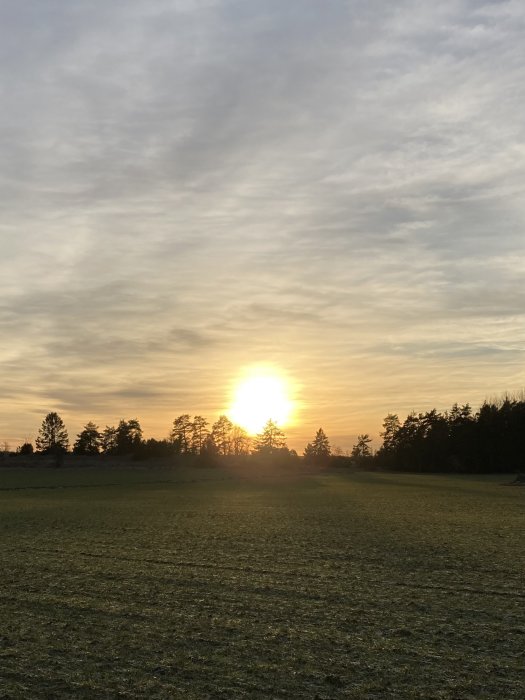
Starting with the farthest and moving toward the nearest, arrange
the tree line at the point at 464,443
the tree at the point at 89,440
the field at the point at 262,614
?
1. the tree at the point at 89,440
2. the tree line at the point at 464,443
3. the field at the point at 262,614

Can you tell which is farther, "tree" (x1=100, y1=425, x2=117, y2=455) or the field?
"tree" (x1=100, y1=425, x2=117, y2=455)

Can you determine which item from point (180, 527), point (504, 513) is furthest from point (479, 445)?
point (180, 527)

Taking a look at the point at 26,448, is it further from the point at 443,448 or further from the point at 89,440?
the point at 443,448

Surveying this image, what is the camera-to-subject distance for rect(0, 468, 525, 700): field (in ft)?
22.6

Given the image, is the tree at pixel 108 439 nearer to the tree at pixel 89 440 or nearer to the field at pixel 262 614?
the tree at pixel 89 440

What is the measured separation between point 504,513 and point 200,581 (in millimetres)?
20231

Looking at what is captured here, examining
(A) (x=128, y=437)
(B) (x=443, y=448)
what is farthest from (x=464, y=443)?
(A) (x=128, y=437)

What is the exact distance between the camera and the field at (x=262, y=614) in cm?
688

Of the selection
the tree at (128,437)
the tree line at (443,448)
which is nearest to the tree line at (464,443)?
the tree line at (443,448)

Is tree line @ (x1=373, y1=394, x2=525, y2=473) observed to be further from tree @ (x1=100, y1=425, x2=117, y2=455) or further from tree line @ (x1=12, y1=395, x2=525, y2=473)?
tree @ (x1=100, y1=425, x2=117, y2=455)

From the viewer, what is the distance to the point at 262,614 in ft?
31.7

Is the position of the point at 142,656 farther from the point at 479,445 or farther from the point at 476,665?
the point at 479,445

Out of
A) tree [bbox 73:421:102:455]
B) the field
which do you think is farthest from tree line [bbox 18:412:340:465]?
the field

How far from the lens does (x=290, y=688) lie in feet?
21.8
